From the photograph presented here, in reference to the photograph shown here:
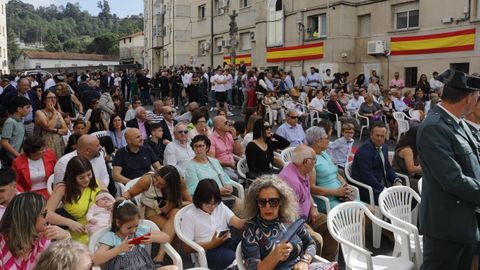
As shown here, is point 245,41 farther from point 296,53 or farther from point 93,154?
point 93,154

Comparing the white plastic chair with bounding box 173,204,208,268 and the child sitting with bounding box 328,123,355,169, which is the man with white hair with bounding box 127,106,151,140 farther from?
the white plastic chair with bounding box 173,204,208,268

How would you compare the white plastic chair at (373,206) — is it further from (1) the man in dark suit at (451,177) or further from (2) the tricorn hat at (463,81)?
(2) the tricorn hat at (463,81)

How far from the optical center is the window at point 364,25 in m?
18.7

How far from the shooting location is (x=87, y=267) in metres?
2.12

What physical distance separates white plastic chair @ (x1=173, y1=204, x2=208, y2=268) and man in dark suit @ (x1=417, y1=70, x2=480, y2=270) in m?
1.73

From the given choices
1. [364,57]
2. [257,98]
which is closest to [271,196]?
[257,98]

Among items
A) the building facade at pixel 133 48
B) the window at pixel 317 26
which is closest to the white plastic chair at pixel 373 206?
the window at pixel 317 26

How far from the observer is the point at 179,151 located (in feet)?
19.8

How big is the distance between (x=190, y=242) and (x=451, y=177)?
2.10 metres

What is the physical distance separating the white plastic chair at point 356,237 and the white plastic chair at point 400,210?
0.47ft

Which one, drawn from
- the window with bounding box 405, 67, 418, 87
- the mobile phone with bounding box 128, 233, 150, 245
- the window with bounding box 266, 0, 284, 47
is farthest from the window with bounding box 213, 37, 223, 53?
the mobile phone with bounding box 128, 233, 150, 245

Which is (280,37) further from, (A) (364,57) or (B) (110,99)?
(B) (110,99)

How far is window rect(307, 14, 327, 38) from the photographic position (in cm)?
1988

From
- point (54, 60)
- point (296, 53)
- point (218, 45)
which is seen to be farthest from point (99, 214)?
point (54, 60)
